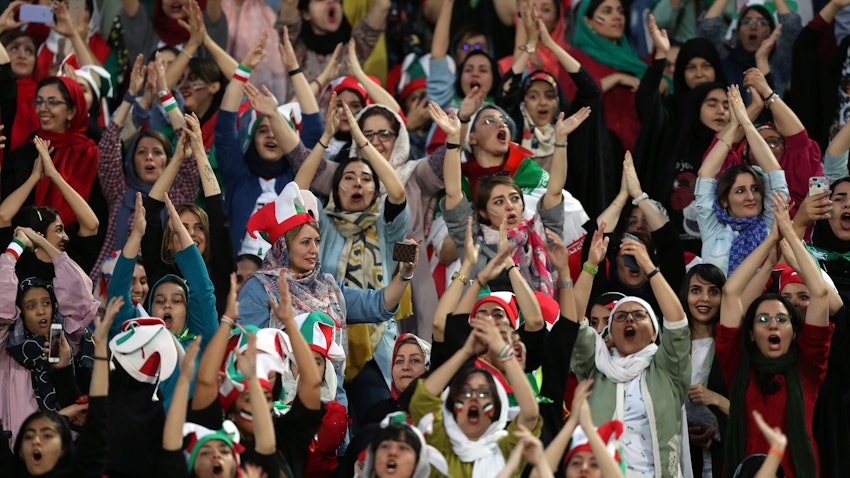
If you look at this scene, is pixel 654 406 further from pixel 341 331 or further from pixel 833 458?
pixel 341 331

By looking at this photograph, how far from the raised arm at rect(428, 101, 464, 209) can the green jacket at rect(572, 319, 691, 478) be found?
1272 millimetres

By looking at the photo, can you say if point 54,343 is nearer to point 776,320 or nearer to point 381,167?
point 381,167


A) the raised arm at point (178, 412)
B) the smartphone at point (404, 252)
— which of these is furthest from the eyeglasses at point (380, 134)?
the raised arm at point (178, 412)

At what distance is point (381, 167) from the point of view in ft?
28.6

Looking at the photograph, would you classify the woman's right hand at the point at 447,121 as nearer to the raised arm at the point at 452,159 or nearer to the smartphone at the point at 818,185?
the raised arm at the point at 452,159

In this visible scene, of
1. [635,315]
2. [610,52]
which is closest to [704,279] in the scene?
[635,315]

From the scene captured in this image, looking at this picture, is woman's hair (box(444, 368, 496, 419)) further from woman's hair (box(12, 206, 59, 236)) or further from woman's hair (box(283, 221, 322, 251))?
woman's hair (box(12, 206, 59, 236))

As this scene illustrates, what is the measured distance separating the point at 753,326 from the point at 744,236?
3.38 feet

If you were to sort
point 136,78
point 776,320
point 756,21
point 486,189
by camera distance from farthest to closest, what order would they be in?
1. point 756,21
2. point 136,78
3. point 486,189
4. point 776,320

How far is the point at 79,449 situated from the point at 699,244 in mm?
4055

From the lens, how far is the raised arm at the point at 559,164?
880cm

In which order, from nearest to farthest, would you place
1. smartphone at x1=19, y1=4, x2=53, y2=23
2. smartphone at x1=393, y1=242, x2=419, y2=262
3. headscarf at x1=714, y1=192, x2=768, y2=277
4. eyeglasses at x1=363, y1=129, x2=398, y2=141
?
smartphone at x1=393, y1=242, x2=419, y2=262
headscarf at x1=714, y1=192, x2=768, y2=277
eyeglasses at x1=363, y1=129, x2=398, y2=141
smartphone at x1=19, y1=4, x2=53, y2=23

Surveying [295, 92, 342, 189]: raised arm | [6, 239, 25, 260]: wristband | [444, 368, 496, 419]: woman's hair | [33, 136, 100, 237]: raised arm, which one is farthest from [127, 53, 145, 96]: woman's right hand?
[444, 368, 496, 419]: woman's hair

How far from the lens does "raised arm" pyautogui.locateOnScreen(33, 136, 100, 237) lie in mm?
8797
